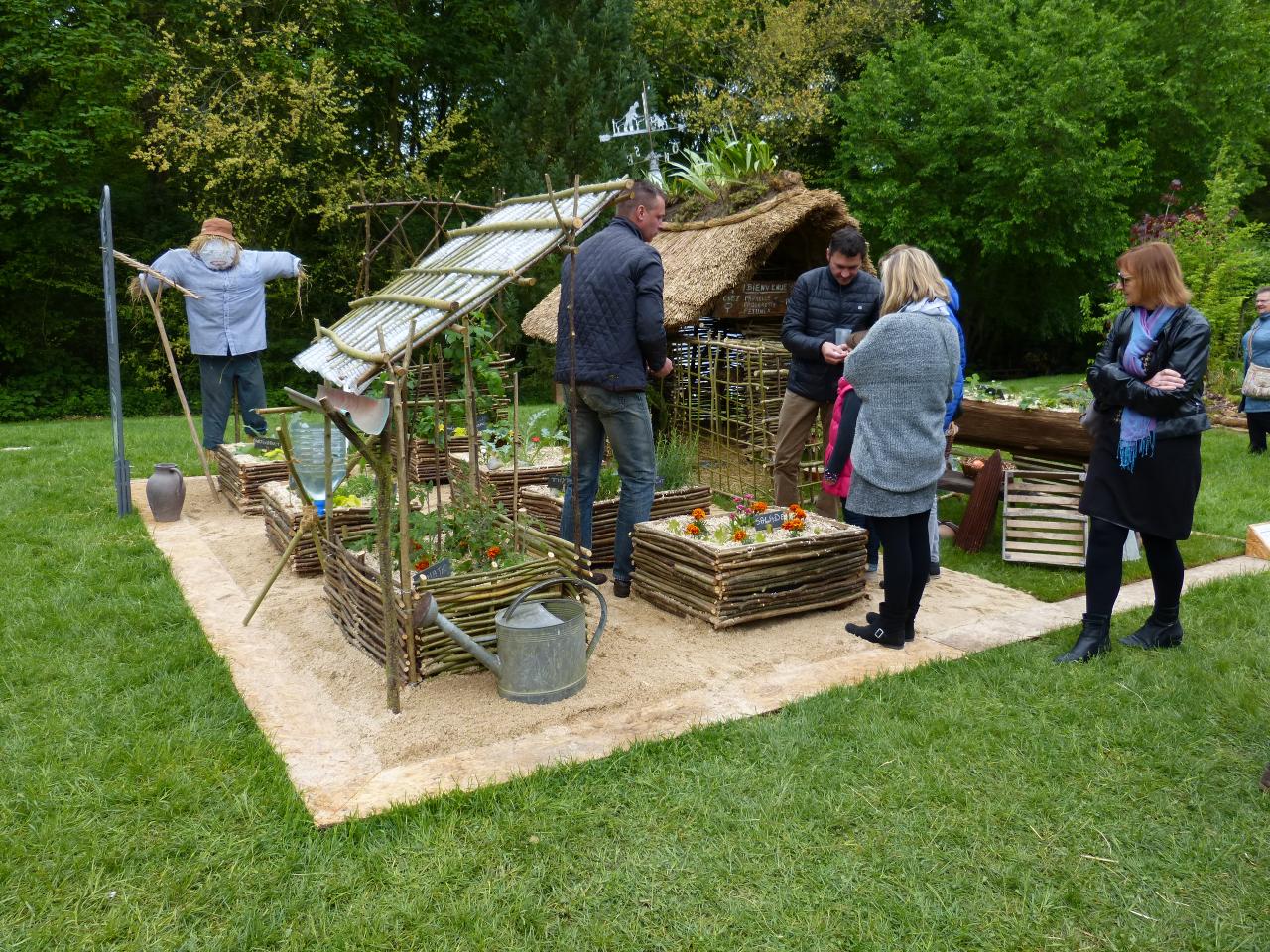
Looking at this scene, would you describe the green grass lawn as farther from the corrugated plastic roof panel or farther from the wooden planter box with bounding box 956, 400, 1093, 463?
the wooden planter box with bounding box 956, 400, 1093, 463

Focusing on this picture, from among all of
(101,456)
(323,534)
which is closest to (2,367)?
(101,456)

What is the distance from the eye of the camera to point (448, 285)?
3852mm

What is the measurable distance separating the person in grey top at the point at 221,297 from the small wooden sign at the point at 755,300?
12.3 feet

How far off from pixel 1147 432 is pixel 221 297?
6211 millimetres

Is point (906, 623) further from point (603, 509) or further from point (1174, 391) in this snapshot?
point (603, 509)

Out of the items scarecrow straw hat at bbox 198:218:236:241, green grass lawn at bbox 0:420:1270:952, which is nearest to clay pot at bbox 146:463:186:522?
scarecrow straw hat at bbox 198:218:236:241

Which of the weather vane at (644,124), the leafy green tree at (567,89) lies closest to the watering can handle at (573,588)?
the weather vane at (644,124)

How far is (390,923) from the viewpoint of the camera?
2461mm

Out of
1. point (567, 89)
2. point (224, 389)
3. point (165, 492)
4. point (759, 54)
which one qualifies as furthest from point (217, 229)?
point (759, 54)

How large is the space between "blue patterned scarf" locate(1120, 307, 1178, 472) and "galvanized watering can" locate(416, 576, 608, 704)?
7.66 ft

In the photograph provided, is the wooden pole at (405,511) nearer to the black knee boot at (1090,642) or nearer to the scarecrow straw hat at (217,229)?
the black knee boot at (1090,642)

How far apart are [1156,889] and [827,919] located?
0.90 m

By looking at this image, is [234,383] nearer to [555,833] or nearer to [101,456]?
[101,456]

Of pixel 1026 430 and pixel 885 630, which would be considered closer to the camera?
pixel 885 630
